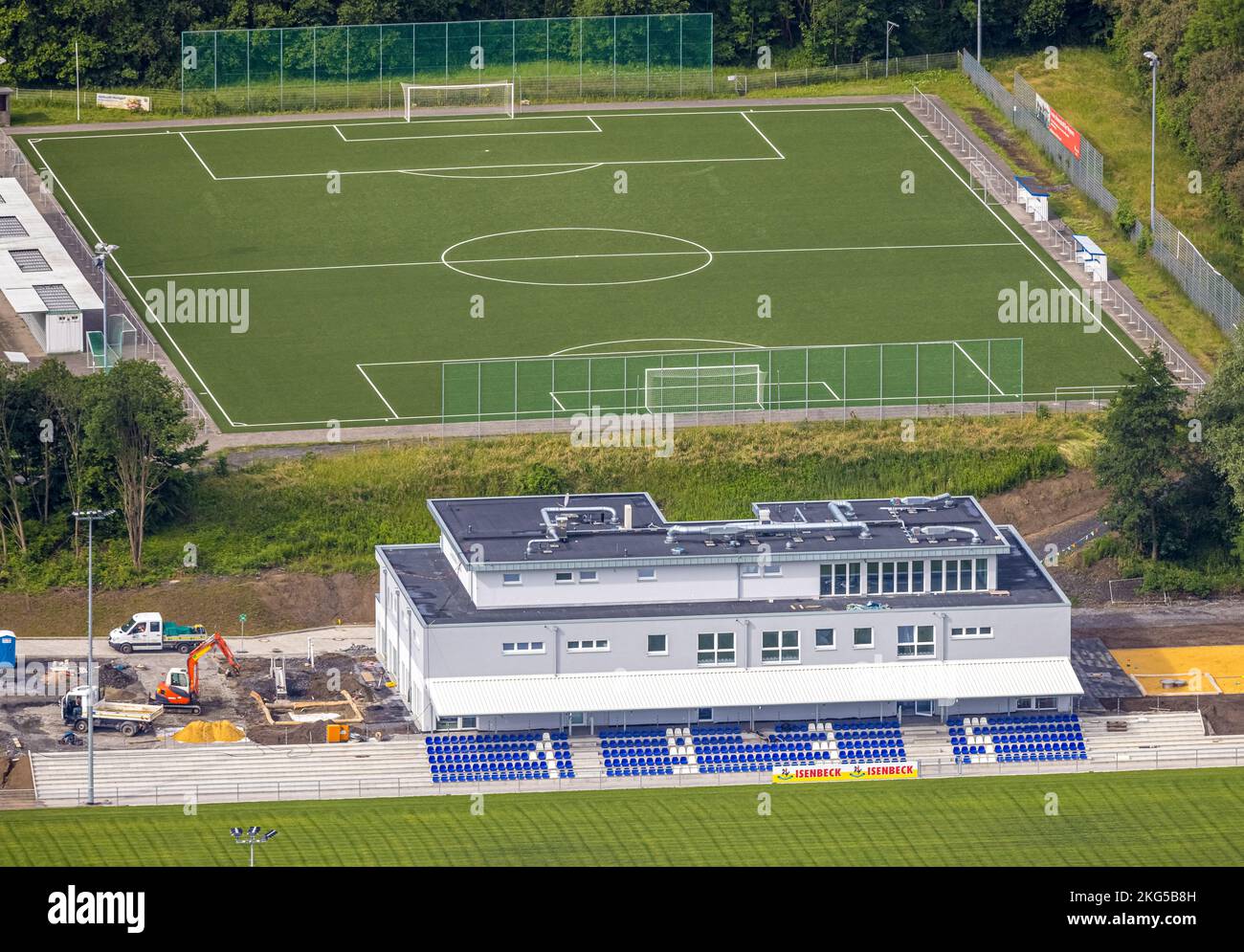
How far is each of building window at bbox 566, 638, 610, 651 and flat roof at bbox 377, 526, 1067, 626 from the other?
3.28 ft

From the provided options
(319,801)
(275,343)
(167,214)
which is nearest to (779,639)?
(319,801)

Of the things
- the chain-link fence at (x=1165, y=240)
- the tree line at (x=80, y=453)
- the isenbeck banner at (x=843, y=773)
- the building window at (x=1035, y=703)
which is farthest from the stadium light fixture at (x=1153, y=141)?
the tree line at (x=80, y=453)

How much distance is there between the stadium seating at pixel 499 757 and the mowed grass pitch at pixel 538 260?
32237 millimetres

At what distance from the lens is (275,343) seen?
171 meters

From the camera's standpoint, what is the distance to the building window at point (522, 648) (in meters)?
132

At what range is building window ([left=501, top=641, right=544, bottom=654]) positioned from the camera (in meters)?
132

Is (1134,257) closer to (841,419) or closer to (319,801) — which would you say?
(841,419)

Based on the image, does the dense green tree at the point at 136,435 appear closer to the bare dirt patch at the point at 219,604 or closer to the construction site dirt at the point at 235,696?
the bare dirt patch at the point at 219,604

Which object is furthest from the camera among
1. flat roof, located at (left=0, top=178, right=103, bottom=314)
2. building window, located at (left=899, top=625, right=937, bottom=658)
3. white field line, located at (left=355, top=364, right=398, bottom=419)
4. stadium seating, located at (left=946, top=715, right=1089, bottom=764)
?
flat roof, located at (left=0, top=178, right=103, bottom=314)

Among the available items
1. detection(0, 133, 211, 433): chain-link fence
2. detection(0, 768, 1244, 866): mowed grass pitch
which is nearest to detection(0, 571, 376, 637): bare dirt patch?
detection(0, 133, 211, 433): chain-link fence

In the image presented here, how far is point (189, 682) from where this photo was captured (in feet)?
443

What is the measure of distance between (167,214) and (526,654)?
2517 inches

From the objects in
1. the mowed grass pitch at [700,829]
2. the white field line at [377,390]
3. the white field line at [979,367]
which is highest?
the white field line at [979,367]

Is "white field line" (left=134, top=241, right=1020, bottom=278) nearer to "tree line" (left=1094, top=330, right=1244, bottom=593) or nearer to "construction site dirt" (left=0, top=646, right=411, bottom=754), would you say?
"tree line" (left=1094, top=330, right=1244, bottom=593)
